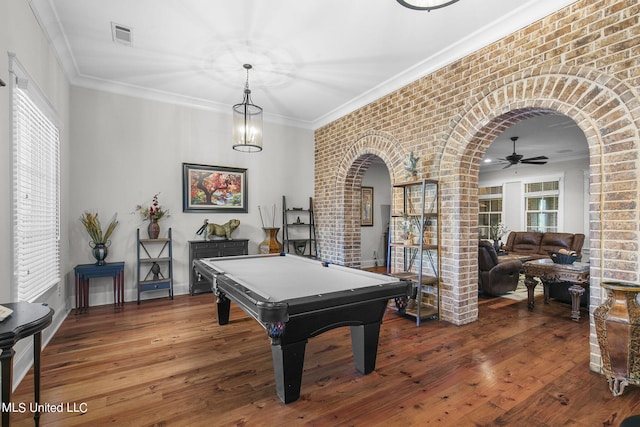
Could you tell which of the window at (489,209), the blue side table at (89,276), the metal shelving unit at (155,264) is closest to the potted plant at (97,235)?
the blue side table at (89,276)

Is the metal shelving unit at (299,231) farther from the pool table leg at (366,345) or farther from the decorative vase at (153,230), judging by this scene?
the pool table leg at (366,345)

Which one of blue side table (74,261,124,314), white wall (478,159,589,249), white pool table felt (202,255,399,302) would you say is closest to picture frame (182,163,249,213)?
blue side table (74,261,124,314)

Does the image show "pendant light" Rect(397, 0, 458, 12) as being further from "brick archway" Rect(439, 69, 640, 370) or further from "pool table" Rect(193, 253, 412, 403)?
"pool table" Rect(193, 253, 412, 403)

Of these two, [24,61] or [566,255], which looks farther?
[566,255]

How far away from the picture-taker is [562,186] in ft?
26.2

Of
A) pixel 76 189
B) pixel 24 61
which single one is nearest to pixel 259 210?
pixel 76 189

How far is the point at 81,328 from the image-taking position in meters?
3.48

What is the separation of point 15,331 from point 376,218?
23.4 ft

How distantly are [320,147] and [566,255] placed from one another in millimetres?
4281

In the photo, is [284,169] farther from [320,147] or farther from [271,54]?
A: [271,54]

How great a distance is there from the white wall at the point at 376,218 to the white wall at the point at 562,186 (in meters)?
3.87

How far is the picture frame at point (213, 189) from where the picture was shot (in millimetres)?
5086

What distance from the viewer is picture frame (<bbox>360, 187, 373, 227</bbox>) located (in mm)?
7699

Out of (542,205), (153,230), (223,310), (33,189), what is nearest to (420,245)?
(223,310)
